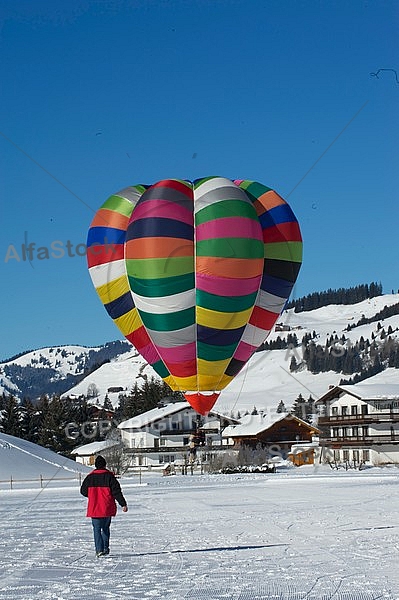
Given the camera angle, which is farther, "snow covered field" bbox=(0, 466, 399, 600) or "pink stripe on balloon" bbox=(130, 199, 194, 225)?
"pink stripe on balloon" bbox=(130, 199, 194, 225)

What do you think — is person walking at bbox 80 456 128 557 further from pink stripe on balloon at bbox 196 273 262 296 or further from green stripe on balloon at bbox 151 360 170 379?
green stripe on balloon at bbox 151 360 170 379

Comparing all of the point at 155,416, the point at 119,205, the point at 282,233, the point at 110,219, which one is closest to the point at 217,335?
the point at 282,233

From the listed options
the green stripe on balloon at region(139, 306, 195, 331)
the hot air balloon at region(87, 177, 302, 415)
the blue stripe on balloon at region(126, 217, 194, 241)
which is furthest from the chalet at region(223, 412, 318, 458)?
the blue stripe on balloon at region(126, 217, 194, 241)

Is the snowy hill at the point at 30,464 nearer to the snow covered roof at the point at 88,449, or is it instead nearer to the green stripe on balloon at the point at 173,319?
the snow covered roof at the point at 88,449

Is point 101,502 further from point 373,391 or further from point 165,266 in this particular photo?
point 373,391

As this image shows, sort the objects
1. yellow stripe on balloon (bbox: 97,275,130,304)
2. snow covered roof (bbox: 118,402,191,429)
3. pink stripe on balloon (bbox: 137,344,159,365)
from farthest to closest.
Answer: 1. snow covered roof (bbox: 118,402,191,429)
2. pink stripe on balloon (bbox: 137,344,159,365)
3. yellow stripe on balloon (bbox: 97,275,130,304)

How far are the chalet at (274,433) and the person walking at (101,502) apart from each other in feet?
253

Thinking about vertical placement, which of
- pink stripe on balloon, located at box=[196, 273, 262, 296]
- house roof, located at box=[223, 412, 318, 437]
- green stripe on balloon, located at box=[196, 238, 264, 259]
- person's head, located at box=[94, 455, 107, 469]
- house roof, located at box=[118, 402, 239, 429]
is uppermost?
green stripe on balloon, located at box=[196, 238, 264, 259]

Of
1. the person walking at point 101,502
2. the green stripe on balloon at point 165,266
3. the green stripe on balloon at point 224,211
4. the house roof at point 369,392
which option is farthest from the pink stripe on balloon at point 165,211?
the house roof at point 369,392

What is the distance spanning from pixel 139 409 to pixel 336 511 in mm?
86663

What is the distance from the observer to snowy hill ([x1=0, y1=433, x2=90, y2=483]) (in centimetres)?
5916

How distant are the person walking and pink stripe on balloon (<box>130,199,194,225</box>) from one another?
1101 centimetres

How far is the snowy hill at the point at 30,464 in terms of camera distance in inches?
2329

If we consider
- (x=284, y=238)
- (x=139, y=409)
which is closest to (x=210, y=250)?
(x=284, y=238)
